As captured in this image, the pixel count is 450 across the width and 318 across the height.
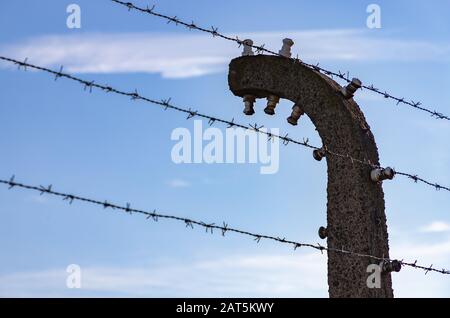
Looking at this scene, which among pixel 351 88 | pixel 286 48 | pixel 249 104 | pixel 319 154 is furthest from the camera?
pixel 249 104

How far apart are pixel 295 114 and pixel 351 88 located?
1.94 ft

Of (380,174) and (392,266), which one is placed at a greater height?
(380,174)

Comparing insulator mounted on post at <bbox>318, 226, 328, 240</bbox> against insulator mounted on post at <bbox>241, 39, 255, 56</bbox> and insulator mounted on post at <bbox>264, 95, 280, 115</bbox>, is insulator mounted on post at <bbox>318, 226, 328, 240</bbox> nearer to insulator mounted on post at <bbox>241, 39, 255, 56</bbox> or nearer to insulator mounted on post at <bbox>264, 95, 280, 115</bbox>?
insulator mounted on post at <bbox>264, 95, 280, 115</bbox>

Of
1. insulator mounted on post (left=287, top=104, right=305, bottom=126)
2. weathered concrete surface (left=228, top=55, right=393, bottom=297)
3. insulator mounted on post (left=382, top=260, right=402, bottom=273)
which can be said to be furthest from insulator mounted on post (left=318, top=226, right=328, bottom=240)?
insulator mounted on post (left=287, top=104, right=305, bottom=126)

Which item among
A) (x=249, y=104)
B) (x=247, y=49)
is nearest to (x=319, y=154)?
(x=249, y=104)

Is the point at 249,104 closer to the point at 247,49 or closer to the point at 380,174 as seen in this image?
the point at 247,49

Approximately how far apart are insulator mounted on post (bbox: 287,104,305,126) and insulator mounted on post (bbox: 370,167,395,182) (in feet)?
3.04

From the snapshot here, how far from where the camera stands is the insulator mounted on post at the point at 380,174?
295 inches

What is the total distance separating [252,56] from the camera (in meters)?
8.31

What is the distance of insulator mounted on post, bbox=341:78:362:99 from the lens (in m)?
7.79

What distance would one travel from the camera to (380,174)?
295 inches
